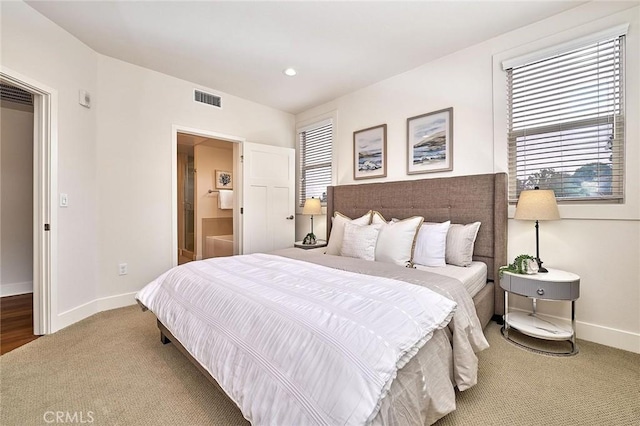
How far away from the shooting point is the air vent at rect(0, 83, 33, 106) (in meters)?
3.25

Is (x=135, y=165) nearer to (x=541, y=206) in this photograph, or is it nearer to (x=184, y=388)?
(x=184, y=388)

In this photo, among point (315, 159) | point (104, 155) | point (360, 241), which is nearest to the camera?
point (360, 241)

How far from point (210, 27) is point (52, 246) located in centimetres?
246

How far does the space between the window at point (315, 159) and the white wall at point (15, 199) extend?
383 centimetres

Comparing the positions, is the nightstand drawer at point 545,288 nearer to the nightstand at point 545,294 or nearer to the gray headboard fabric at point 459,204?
the nightstand at point 545,294

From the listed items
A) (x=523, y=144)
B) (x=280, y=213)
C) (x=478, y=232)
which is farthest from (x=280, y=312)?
(x=280, y=213)

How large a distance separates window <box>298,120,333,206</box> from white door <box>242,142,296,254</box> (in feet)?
0.75

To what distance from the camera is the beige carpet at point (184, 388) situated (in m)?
1.45

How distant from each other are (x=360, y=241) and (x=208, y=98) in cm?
294

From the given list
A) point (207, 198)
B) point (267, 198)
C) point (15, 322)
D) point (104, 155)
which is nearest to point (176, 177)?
point (104, 155)

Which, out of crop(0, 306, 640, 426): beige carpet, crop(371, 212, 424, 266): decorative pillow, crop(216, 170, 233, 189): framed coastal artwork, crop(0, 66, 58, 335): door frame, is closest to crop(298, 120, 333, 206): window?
crop(371, 212, 424, 266): decorative pillow

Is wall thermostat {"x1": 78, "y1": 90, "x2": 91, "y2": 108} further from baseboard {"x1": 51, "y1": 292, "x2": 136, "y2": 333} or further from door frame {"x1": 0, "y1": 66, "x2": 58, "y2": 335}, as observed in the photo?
baseboard {"x1": 51, "y1": 292, "x2": 136, "y2": 333}

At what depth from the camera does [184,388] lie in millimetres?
1695

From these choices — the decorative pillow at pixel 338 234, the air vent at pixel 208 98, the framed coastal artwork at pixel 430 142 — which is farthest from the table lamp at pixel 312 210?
Result: the air vent at pixel 208 98
